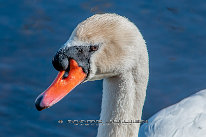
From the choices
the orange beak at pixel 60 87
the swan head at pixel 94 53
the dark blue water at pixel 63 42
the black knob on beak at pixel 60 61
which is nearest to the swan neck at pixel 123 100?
the swan head at pixel 94 53

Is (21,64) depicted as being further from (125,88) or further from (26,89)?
(125,88)

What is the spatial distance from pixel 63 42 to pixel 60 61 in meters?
3.84

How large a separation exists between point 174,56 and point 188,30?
1.90ft

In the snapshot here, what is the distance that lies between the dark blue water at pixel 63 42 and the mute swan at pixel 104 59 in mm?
2616

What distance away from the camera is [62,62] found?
3834 mm

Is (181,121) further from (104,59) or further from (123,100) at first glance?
(104,59)

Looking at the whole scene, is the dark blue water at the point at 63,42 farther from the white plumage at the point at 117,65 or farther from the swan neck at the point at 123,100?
the white plumage at the point at 117,65

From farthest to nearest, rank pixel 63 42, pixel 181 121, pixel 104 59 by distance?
pixel 63 42
pixel 181 121
pixel 104 59

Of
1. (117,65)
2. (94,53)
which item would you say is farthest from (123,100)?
(94,53)

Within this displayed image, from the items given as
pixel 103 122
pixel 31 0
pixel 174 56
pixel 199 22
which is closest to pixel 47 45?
pixel 31 0

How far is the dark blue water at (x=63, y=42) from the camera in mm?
6809

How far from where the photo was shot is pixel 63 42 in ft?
25.1

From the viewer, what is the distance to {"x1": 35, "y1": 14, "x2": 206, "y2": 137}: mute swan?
3850 millimetres

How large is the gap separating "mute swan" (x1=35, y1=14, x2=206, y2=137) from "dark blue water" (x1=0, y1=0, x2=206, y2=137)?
2616 millimetres
